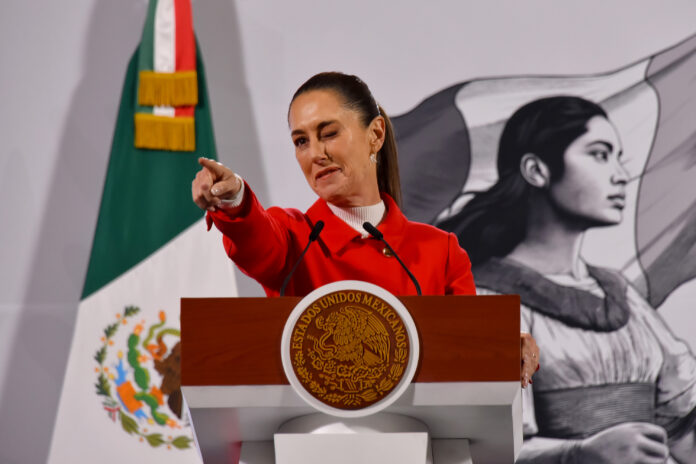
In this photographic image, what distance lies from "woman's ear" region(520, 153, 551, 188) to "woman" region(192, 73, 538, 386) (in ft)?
5.41

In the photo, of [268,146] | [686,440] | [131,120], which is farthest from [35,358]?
[686,440]

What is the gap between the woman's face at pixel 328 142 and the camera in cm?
182

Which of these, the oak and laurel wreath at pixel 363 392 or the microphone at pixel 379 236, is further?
the microphone at pixel 379 236

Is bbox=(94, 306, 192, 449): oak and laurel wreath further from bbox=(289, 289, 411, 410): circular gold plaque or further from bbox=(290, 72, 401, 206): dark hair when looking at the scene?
bbox=(289, 289, 411, 410): circular gold plaque

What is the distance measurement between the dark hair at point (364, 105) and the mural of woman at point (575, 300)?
57.6 inches

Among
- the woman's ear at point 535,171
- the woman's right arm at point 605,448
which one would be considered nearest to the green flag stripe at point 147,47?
the woman's ear at point 535,171

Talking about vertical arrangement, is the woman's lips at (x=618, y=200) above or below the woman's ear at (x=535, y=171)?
below

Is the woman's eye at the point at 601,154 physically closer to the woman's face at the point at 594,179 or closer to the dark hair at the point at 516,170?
the woman's face at the point at 594,179

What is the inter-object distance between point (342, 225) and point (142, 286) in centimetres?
164

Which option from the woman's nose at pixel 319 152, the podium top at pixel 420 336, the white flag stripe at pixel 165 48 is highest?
the white flag stripe at pixel 165 48

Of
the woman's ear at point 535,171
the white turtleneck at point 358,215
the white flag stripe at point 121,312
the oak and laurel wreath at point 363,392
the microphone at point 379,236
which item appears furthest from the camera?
the woman's ear at point 535,171

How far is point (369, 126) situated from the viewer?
192 centimetres

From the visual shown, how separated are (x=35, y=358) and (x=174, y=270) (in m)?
0.66

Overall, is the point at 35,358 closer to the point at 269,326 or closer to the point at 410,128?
the point at 410,128
